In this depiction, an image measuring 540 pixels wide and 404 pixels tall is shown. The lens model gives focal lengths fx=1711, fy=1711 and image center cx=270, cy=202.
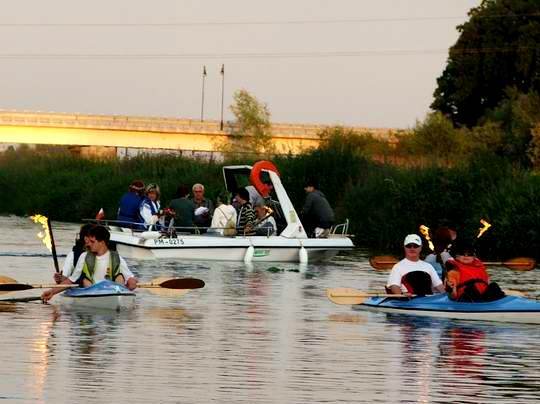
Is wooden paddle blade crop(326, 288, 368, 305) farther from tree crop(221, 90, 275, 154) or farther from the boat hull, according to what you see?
tree crop(221, 90, 275, 154)

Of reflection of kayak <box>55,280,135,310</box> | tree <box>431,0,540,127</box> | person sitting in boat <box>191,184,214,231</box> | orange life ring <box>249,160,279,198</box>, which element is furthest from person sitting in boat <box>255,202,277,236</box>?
tree <box>431,0,540,127</box>

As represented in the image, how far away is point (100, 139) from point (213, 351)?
3345 inches

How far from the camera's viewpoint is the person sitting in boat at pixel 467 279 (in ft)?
74.3

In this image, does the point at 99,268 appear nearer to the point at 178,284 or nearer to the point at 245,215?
the point at 178,284

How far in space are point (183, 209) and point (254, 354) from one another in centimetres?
1793

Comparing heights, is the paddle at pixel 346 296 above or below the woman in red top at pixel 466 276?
below

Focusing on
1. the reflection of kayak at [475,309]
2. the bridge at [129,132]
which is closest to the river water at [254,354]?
the reflection of kayak at [475,309]

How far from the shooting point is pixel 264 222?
37.5m

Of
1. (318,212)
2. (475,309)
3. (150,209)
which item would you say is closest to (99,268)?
(475,309)

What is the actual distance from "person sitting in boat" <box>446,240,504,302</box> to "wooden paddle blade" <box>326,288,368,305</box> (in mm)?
1990

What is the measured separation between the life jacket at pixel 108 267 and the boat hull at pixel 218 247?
1344cm

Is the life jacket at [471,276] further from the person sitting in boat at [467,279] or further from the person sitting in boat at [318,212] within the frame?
the person sitting in boat at [318,212]

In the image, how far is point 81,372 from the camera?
16594mm

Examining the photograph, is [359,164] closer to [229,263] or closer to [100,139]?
[229,263]
